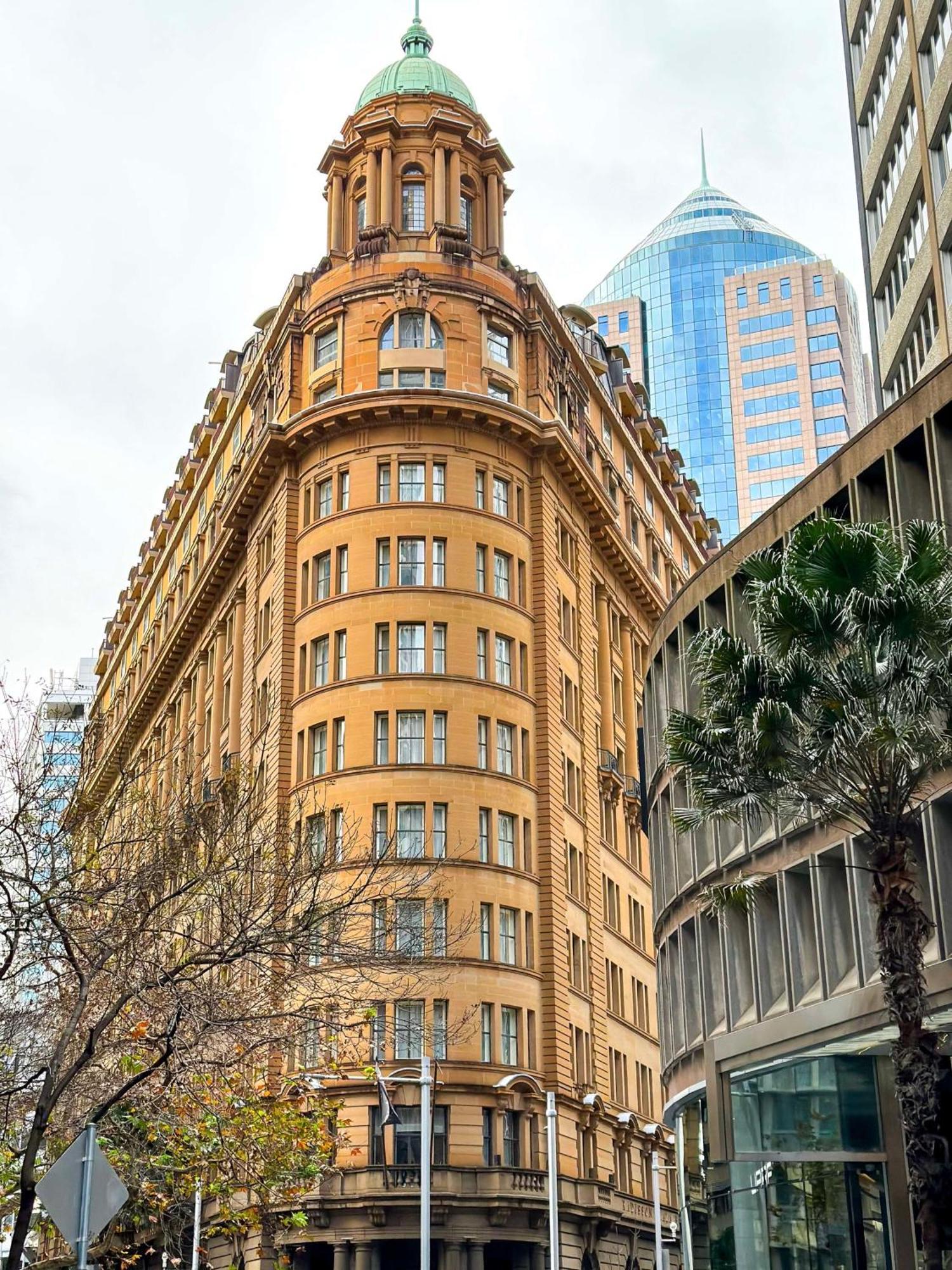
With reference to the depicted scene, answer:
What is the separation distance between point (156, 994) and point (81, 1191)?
7.44 meters

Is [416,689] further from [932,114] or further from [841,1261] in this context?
[841,1261]

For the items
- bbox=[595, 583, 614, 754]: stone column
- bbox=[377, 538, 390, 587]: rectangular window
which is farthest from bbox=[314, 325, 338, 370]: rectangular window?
bbox=[595, 583, 614, 754]: stone column

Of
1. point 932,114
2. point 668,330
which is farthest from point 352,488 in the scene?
point 668,330

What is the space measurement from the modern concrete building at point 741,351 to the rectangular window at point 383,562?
105422 mm

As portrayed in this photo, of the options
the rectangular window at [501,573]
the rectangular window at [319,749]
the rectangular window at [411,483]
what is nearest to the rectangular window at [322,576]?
the rectangular window at [411,483]

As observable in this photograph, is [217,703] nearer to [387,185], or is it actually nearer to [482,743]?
[482,743]

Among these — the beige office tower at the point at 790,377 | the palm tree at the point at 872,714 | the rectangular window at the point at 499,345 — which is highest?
the beige office tower at the point at 790,377

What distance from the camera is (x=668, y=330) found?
177125 mm

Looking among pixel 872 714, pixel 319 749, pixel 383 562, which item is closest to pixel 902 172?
pixel 383 562

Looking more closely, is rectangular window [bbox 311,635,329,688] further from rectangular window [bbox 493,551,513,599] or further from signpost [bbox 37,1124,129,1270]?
signpost [bbox 37,1124,129,1270]

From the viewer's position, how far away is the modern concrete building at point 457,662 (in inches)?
2068

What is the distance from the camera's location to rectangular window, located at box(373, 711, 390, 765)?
55.7m

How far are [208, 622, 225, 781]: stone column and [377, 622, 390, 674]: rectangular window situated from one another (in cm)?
1596

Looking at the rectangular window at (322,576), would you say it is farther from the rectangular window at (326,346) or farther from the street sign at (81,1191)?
the street sign at (81,1191)
